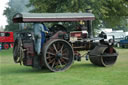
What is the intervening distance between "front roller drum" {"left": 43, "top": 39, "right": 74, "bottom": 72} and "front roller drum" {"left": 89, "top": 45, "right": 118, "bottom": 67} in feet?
4.17

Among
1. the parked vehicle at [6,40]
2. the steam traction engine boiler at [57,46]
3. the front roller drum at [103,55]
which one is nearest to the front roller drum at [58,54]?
the steam traction engine boiler at [57,46]

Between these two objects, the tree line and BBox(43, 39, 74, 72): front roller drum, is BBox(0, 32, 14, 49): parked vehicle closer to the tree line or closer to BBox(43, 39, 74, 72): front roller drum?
the tree line

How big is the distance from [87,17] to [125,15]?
19358mm

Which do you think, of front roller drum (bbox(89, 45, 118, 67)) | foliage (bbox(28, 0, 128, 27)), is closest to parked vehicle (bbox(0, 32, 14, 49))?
foliage (bbox(28, 0, 128, 27))

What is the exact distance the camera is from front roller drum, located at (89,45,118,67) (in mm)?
11195

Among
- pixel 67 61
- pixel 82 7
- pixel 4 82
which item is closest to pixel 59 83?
pixel 4 82

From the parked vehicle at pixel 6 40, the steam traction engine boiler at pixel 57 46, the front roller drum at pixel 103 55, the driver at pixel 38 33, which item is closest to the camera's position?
the driver at pixel 38 33

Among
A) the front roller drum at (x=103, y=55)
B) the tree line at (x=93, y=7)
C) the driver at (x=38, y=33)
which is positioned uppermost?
the tree line at (x=93, y=7)

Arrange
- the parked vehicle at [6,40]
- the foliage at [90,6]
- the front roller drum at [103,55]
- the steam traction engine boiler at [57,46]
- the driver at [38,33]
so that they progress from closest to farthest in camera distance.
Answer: the driver at [38,33], the steam traction engine boiler at [57,46], the front roller drum at [103,55], the foliage at [90,6], the parked vehicle at [6,40]

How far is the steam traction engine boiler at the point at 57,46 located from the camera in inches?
400

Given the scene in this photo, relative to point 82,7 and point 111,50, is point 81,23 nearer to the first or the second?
point 111,50

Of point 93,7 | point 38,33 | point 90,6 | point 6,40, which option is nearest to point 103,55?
point 38,33

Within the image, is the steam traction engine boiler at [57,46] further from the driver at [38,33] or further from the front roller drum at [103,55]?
the driver at [38,33]

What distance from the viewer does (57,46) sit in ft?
34.3
